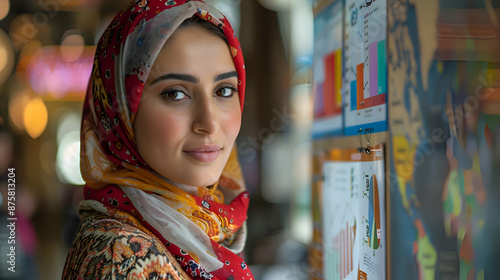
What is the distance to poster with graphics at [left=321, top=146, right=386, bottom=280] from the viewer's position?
2.04 feet

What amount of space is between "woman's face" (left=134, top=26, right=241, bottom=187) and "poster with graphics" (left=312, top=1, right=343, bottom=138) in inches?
9.3

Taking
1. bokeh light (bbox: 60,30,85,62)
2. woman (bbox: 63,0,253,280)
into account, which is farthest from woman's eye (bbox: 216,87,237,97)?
bokeh light (bbox: 60,30,85,62)

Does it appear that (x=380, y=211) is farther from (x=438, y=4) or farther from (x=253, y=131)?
(x=253, y=131)

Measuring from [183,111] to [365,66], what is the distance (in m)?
0.27

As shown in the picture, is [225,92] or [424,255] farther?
[225,92]

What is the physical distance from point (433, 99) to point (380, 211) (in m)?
0.17

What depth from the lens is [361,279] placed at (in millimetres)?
681

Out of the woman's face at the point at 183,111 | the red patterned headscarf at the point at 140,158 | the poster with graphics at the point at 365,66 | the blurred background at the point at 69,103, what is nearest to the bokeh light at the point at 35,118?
the blurred background at the point at 69,103

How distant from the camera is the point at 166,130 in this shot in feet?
2.10

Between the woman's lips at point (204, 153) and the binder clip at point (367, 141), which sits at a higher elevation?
the binder clip at point (367, 141)

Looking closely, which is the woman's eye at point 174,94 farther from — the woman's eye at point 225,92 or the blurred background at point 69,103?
the blurred background at point 69,103

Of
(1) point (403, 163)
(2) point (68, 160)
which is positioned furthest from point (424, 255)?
(2) point (68, 160)

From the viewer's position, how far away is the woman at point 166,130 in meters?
0.64

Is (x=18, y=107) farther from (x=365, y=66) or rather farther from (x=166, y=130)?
(x=365, y=66)
